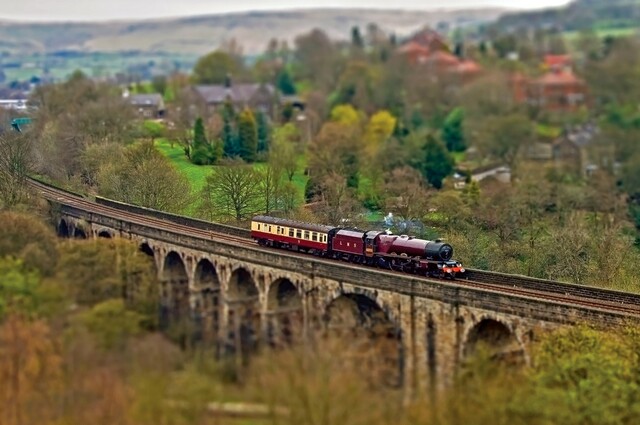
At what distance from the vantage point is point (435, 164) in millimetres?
91938

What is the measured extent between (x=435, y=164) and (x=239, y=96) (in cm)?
4812

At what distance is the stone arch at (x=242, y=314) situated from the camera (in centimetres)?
3772

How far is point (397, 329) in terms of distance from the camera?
4419 cm

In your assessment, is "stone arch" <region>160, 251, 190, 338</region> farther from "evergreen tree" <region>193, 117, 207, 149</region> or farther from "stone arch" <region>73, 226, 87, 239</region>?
"evergreen tree" <region>193, 117, 207, 149</region>

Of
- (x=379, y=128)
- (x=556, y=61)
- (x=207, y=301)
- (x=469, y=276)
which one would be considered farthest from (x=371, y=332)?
(x=556, y=61)

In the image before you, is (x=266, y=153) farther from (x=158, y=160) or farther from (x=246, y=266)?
(x=246, y=266)

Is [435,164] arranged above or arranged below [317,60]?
below

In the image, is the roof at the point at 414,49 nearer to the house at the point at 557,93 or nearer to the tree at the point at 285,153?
the house at the point at 557,93

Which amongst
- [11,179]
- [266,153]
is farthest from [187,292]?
[266,153]

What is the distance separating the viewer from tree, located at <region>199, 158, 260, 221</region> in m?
66.9

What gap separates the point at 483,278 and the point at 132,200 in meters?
25.9

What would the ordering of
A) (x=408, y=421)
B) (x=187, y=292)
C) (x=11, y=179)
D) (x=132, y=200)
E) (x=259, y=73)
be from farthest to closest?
(x=259, y=73)
(x=132, y=200)
(x=11, y=179)
(x=187, y=292)
(x=408, y=421)

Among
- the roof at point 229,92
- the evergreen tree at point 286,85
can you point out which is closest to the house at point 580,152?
the roof at point 229,92

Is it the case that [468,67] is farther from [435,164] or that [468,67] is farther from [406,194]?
[406,194]
